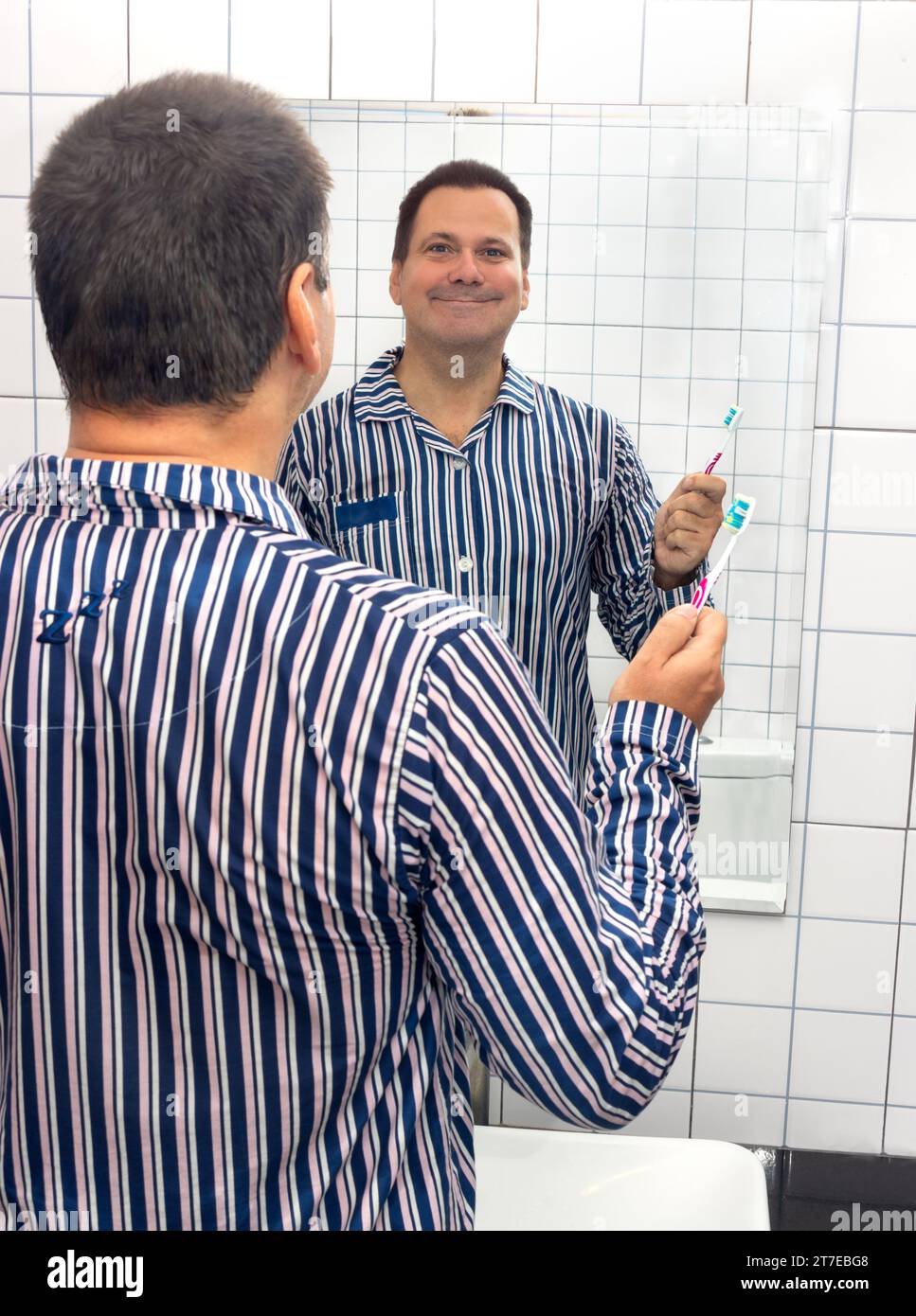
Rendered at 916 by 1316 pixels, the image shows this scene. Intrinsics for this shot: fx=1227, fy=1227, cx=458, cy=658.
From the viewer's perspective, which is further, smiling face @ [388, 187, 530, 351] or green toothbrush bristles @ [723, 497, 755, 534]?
smiling face @ [388, 187, 530, 351]

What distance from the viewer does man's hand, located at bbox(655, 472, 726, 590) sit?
52.2 inches

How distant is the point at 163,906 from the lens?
1.95ft

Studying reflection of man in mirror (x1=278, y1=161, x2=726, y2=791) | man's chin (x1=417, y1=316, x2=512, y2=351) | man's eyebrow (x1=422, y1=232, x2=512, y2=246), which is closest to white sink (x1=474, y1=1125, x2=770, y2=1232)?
reflection of man in mirror (x1=278, y1=161, x2=726, y2=791)

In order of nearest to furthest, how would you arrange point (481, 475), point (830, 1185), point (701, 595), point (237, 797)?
point (237, 797)
point (701, 595)
point (481, 475)
point (830, 1185)

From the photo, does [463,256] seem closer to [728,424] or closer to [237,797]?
[728,424]

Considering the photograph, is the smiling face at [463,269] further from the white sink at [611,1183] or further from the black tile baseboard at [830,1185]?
the black tile baseboard at [830,1185]

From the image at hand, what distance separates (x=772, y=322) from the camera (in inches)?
55.2

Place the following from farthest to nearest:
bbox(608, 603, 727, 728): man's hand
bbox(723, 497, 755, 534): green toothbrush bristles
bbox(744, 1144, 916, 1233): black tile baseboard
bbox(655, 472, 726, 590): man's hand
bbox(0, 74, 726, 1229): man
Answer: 1. bbox(744, 1144, 916, 1233): black tile baseboard
2. bbox(655, 472, 726, 590): man's hand
3. bbox(723, 497, 755, 534): green toothbrush bristles
4. bbox(608, 603, 727, 728): man's hand
5. bbox(0, 74, 726, 1229): man

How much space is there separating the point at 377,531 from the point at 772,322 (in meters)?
0.51

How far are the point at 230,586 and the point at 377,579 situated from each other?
7cm

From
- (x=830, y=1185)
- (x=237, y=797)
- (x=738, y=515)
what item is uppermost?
(x=738, y=515)

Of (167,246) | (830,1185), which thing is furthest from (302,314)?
(830,1185)

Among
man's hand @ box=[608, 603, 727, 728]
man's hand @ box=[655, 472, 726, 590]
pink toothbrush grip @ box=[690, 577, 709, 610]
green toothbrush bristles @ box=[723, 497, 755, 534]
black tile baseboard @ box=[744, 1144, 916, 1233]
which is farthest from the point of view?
black tile baseboard @ box=[744, 1144, 916, 1233]

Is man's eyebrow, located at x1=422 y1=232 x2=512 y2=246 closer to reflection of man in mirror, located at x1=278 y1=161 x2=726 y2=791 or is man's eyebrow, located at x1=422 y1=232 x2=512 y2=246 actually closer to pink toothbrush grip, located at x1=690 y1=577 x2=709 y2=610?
reflection of man in mirror, located at x1=278 y1=161 x2=726 y2=791
